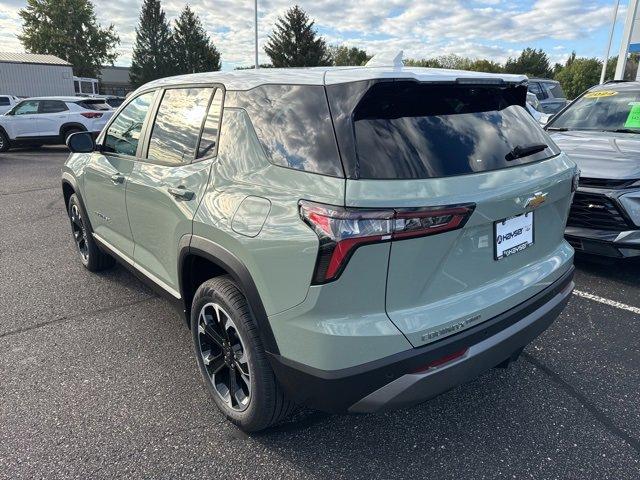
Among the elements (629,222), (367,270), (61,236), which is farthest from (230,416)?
(61,236)

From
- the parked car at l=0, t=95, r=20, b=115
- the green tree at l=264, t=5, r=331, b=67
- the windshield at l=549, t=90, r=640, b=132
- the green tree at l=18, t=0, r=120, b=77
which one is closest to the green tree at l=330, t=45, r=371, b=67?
the green tree at l=264, t=5, r=331, b=67

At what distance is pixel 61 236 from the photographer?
18.8 feet

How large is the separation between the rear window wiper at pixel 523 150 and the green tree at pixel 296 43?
51.0 metres

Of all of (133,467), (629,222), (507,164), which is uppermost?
(507,164)

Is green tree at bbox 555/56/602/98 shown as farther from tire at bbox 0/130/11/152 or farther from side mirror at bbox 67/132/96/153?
side mirror at bbox 67/132/96/153

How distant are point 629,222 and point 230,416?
3467mm

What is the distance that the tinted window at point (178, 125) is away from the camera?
8.34ft

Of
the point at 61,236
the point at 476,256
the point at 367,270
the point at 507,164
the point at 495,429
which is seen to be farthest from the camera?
the point at 61,236

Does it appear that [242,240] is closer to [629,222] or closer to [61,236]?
[629,222]

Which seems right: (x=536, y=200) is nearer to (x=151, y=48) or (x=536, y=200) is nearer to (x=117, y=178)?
(x=117, y=178)

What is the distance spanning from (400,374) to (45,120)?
1624cm

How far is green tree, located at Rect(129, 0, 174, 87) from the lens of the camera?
56.3 meters

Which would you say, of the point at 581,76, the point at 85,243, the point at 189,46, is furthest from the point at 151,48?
the point at 85,243

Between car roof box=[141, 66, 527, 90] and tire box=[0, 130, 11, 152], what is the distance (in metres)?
15.5
